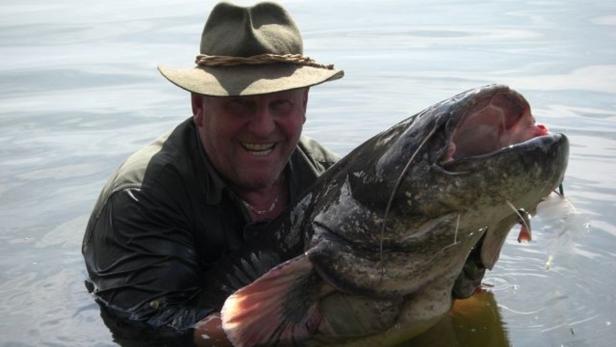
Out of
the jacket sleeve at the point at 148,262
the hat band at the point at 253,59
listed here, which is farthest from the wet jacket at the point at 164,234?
the hat band at the point at 253,59

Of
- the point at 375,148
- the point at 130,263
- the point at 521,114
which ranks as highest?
the point at 521,114

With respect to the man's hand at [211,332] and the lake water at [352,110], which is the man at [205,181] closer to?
the man's hand at [211,332]

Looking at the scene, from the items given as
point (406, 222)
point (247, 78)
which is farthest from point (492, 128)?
point (247, 78)

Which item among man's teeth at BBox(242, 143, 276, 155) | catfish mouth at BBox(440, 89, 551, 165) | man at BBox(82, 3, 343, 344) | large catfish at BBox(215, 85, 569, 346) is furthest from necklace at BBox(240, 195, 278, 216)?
catfish mouth at BBox(440, 89, 551, 165)

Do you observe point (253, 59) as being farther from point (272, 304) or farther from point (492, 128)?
point (492, 128)

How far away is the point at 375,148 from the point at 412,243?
0.36 m

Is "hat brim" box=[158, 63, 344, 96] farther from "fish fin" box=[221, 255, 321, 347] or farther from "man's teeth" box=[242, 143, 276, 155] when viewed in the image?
"fish fin" box=[221, 255, 321, 347]

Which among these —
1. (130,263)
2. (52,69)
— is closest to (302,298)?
(130,263)

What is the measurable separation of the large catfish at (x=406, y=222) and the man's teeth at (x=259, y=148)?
47cm

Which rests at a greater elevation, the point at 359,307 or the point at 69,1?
the point at 359,307

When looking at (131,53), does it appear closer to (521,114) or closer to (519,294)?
(519,294)

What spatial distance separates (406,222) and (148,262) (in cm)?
125

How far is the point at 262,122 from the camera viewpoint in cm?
392

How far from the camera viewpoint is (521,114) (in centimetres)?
282
